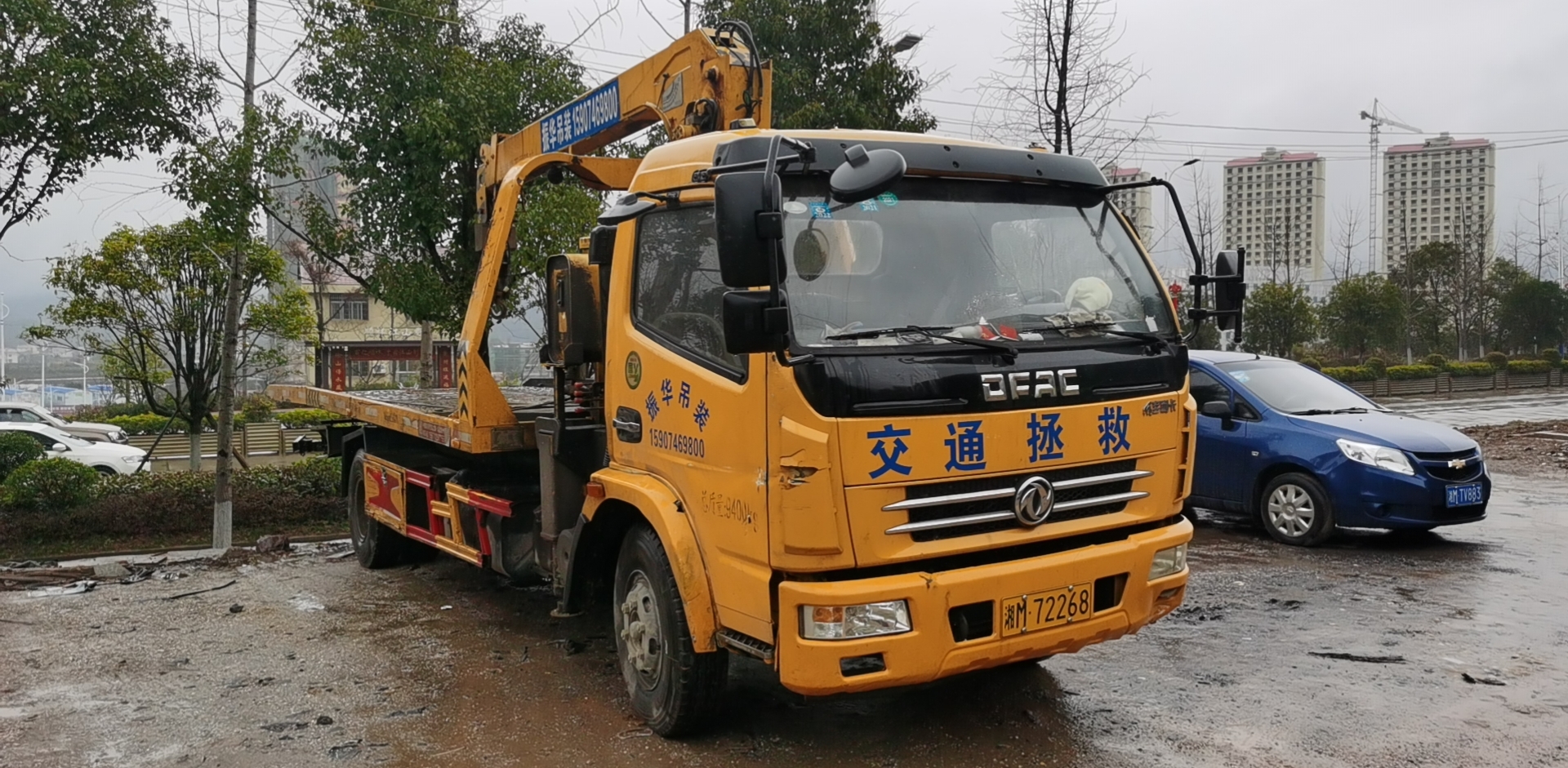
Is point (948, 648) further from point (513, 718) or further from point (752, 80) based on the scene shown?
point (752, 80)

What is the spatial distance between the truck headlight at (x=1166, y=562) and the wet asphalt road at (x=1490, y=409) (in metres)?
17.1

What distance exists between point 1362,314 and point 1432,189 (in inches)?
452

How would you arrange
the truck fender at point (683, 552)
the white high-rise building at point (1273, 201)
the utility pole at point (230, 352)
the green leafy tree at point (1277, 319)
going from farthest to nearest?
the white high-rise building at point (1273, 201)
the green leafy tree at point (1277, 319)
the utility pole at point (230, 352)
the truck fender at point (683, 552)

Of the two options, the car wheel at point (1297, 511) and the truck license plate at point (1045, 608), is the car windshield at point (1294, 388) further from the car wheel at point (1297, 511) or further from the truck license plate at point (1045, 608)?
the truck license plate at point (1045, 608)

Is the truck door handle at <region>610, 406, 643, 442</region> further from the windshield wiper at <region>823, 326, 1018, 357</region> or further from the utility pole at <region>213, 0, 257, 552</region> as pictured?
the utility pole at <region>213, 0, 257, 552</region>

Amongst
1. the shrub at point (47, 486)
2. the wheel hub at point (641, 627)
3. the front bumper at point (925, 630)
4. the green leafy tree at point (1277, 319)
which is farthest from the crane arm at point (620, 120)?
the green leafy tree at point (1277, 319)

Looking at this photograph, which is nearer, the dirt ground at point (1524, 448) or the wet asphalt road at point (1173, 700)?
the wet asphalt road at point (1173, 700)

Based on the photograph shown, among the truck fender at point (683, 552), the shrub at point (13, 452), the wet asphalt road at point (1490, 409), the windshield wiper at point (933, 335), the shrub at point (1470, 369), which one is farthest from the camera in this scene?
the shrub at point (1470, 369)

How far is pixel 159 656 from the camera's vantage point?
5.89 m

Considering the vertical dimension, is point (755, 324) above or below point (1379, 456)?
above

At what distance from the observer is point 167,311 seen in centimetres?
1350

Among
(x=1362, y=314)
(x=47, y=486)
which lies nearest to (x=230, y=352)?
(x=47, y=486)

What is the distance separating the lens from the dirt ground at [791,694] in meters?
4.29

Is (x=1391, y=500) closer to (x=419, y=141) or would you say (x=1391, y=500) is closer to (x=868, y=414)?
(x=868, y=414)
